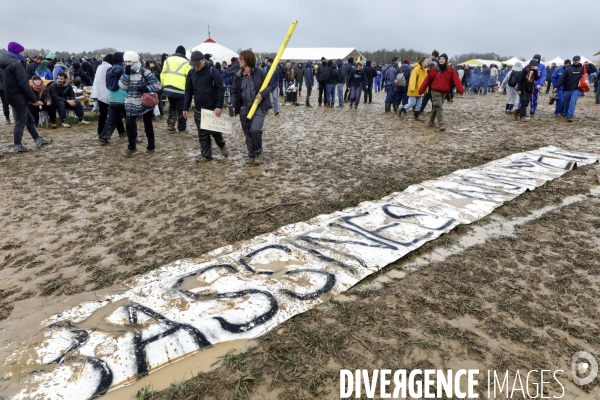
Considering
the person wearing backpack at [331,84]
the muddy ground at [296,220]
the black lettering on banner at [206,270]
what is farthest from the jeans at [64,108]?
the black lettering on banner at [206,270]

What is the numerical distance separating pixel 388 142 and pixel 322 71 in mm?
6273

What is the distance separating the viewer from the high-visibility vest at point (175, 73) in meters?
8.03

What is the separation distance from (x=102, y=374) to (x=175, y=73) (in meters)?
7.23

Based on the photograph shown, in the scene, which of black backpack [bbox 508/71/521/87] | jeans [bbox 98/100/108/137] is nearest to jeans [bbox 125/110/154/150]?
jeans [bbox 98/100/108/137]

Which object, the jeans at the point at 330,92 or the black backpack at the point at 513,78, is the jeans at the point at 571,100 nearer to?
the black backpack at the point at 513,78

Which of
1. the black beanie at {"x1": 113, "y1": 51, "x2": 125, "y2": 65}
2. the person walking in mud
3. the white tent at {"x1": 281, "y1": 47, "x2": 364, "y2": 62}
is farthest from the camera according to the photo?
the white tent at {"x1": 281, "y1": 47, "x2": 364, "y2": 62}

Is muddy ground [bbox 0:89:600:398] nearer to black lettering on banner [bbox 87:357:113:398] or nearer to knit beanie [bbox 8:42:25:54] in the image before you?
black lettering on banner [bbox 87:357:113:398]

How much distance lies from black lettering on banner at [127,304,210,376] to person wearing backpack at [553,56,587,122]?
11.2 metres

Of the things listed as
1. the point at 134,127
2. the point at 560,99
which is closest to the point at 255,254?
the point at 134,127

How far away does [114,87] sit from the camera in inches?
261

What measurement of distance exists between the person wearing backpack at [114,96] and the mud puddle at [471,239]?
590 centimetres

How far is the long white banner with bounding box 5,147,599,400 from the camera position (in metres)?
2.21

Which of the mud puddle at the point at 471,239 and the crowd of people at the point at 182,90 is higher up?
the crowd of people at the point at 182,90

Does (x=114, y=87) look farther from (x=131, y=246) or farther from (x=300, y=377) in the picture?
(x=300, y=377)
